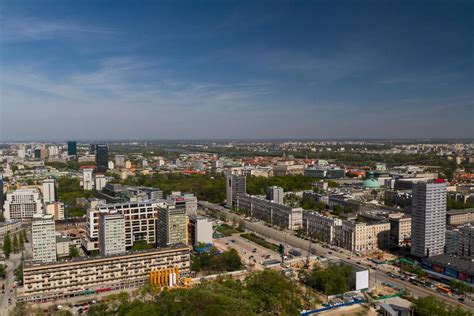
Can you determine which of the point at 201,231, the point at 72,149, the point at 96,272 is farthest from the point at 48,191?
the point at 72,149

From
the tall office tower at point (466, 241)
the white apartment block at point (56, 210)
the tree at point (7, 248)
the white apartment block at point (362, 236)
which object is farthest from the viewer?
the white apartment block at point (56, 210)

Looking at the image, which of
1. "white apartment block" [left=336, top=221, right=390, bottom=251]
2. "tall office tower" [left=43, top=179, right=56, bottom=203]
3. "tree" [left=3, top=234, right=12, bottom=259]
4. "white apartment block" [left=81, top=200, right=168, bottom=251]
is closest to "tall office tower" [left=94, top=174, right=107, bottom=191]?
"tall office tower" [left=43, top=179, right=56, bottom=203]

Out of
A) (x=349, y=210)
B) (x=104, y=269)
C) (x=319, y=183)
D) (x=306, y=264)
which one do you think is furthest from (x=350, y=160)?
(x=104, y=269)

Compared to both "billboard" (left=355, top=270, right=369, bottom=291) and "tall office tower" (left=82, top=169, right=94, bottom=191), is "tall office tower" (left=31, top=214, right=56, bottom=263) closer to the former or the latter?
"billboard" (left=355, top=270, right=369, bottom=291)

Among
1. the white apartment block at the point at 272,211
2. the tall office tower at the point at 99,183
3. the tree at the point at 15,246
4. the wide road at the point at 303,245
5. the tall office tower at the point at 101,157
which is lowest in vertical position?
the wide road at the point at 303,245

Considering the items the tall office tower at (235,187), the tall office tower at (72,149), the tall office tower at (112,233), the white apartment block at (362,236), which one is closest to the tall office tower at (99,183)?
the tall office tower at (235,187)

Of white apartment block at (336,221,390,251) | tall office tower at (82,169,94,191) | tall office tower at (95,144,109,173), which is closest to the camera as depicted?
white apartment block at (336,221,390,251)

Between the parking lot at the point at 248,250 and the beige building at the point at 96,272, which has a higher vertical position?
the beige building at the point at 96,272

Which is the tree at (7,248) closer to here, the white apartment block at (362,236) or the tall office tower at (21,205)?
the tall office tower at (21,205)
